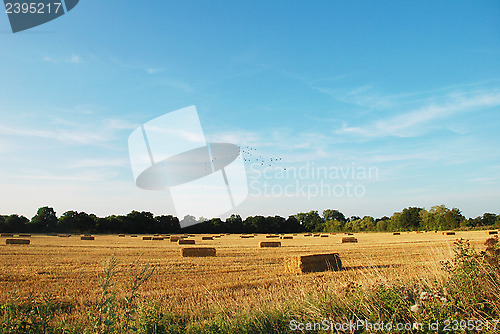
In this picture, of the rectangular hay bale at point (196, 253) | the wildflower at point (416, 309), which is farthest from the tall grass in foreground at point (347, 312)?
the rectangular hay bale at point (196, 253)

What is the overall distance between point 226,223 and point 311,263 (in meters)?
91.1

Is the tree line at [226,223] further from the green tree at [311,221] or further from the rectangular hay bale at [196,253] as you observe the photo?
the rectangular hay bale at [196,253]

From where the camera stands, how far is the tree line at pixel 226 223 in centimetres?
8538

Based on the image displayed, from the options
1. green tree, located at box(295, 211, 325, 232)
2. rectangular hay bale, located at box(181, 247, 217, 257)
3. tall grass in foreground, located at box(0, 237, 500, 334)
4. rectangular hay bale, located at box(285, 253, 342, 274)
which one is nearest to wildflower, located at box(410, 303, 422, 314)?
tall grass in foreground, located at box(0, 237, 500, 334)

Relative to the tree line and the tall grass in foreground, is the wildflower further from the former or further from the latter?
the tree line

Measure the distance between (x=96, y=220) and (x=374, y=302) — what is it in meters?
100

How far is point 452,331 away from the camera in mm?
4641

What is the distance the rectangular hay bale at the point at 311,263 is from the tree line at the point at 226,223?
75.6 meters

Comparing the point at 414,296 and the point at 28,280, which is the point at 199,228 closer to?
the point at 28,280

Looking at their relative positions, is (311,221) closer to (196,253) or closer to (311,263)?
(196,253)

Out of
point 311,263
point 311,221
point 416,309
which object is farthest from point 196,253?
point 311,221

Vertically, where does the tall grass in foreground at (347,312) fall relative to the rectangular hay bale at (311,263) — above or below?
above

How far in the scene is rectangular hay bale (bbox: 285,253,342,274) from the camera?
1495 cm

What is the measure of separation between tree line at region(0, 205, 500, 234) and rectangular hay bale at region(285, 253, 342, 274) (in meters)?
75.6
